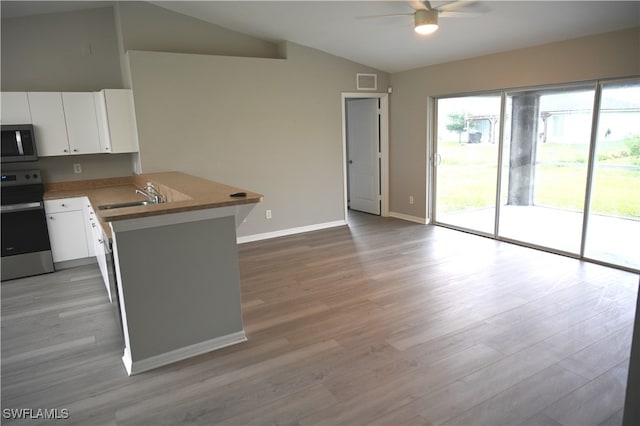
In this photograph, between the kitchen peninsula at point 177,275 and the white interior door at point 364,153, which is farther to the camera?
the white interior door at point 364,153

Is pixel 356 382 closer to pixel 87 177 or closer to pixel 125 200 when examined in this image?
pixel 125 200

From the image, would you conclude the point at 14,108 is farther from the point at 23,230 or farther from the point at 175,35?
the point at 175,35

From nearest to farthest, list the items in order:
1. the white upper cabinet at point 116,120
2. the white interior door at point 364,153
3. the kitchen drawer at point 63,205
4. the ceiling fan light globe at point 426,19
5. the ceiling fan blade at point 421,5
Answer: the ceiling fan blade at point 421,5 < the ceiling fan light globe at point 426,19 < the kitchen drawer at point 63,205 < the white upper cabinet at point 116,120 < the white interior door at point 364,153

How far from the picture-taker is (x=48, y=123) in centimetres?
462

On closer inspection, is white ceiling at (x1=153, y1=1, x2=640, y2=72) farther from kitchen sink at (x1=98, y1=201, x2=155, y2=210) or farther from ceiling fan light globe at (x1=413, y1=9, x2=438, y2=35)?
kitchen sink at (x1=98, y1=201, x2=155, y2=210)

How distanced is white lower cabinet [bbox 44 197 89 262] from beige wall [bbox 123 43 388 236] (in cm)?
96

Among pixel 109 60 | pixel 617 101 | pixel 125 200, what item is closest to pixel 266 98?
pixel 109 60

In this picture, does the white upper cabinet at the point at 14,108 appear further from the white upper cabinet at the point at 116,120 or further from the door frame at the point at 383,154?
the door frame at the point at 383,154

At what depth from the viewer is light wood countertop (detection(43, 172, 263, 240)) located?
257cm

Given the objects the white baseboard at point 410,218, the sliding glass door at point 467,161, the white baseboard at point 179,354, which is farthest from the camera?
the white baseboard at point 410,218

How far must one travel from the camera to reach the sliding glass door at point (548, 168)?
415 cm

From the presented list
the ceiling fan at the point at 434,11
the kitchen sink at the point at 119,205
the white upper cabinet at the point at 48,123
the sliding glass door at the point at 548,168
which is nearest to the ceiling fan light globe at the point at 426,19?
the ceiling fan at the point at 434,11

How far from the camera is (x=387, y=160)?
6.98m

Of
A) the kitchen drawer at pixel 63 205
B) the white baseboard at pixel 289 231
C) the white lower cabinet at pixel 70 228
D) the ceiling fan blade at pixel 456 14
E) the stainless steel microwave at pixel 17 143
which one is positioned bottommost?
the white baseboard at pixel 289 231
